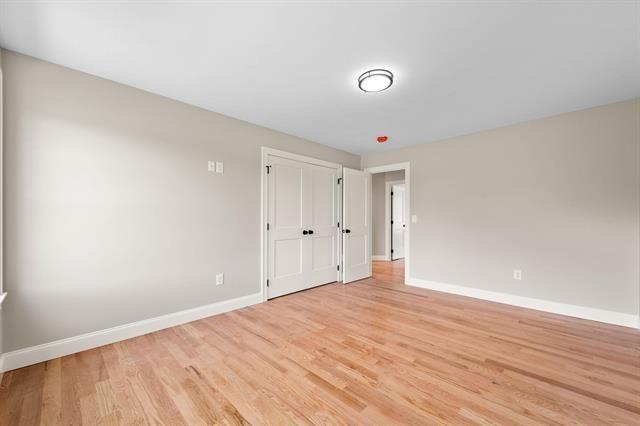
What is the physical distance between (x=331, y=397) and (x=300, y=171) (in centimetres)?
292

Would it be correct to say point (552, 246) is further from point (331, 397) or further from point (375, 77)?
point (331, 397)

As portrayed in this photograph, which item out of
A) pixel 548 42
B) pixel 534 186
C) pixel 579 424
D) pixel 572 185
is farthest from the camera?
pixel 534 186

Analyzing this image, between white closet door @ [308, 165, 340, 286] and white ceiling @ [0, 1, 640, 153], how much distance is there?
1.46 meters

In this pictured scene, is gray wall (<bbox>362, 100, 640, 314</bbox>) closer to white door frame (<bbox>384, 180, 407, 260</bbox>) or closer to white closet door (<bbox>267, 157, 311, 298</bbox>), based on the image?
white closet door (<bbox>267, 157, 311, 298</bbox>)

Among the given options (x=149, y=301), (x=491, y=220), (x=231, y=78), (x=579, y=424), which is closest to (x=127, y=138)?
(x=231, y=78)

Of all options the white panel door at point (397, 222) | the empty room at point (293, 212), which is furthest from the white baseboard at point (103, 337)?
the white panel door at point (397, 222)

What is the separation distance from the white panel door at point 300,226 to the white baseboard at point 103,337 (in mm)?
830

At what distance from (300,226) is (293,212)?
0.83ft

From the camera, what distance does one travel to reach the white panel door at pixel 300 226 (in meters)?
3.53

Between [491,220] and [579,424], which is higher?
[491,220]

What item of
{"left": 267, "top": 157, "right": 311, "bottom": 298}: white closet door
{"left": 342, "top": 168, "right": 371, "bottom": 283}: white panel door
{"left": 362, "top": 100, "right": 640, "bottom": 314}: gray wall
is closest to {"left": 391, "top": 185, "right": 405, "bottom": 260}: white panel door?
{"left": 342, "top": 168, "right": 371, "bottom": 283}: white panel door

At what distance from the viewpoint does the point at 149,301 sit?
2479mm

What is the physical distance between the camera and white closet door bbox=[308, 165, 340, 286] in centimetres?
405

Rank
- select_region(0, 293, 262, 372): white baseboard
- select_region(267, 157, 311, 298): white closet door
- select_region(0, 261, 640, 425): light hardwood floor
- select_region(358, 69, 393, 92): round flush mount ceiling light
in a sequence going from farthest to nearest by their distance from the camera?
1. select_region(267, 157, 311, 298): white closet door
2. select_region(358, 69, 393, 92): round flush mount ceiling light
3. select_region(0, 293, 262, 372): white baseboard
4. select_region(0, 261, 640, 425): light hardwood floor
